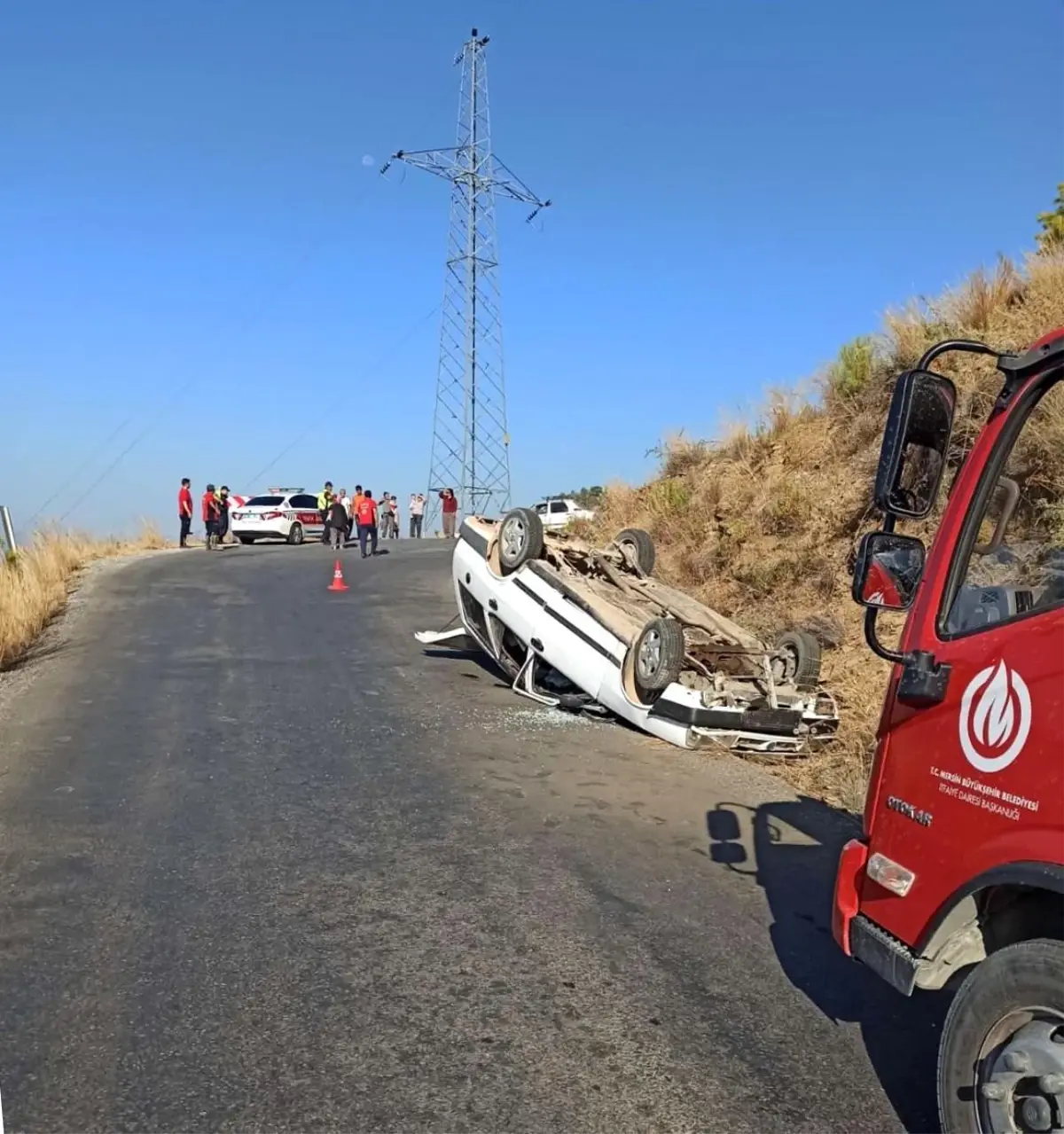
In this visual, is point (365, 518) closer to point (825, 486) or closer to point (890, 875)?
point (825, 486)

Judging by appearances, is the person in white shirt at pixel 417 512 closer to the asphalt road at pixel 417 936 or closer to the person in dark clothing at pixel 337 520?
the person in dark clothing at pixel 337 520

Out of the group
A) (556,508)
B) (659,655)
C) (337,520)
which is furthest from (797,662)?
(556,508)

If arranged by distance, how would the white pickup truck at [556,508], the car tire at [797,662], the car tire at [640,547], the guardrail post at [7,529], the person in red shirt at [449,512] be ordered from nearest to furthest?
the car tire at [797,662], the car tire at [640,547], the guardrail post at [7,529], the white pickup truck at [556,508], the person in red shirt at [449,512]

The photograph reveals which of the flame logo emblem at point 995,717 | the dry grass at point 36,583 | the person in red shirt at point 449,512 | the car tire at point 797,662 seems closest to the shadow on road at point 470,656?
the car tire at point 797,662

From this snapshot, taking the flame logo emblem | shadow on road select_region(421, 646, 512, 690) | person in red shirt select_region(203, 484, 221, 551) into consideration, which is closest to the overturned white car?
shadow on road select_region(421, 646, 512, 690)

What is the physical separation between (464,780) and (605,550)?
4193 mm

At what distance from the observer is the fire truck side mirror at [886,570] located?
2.95 metres

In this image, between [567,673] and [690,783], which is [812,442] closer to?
[567,673]

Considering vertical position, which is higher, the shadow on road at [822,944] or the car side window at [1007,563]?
the car side window at [1007,563]

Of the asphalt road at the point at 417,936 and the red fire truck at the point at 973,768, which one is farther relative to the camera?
the asphalt road at the point at 417,936

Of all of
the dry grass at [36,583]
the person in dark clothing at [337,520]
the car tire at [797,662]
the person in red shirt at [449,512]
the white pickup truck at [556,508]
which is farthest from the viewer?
the person in red shirt at [449,512]

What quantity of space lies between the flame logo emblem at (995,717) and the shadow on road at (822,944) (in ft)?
4.17

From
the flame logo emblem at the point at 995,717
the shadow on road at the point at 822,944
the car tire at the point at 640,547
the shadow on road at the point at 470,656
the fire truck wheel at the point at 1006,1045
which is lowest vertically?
the shadow on road at the point at 822,944

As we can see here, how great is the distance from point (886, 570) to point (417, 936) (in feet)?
8.40
